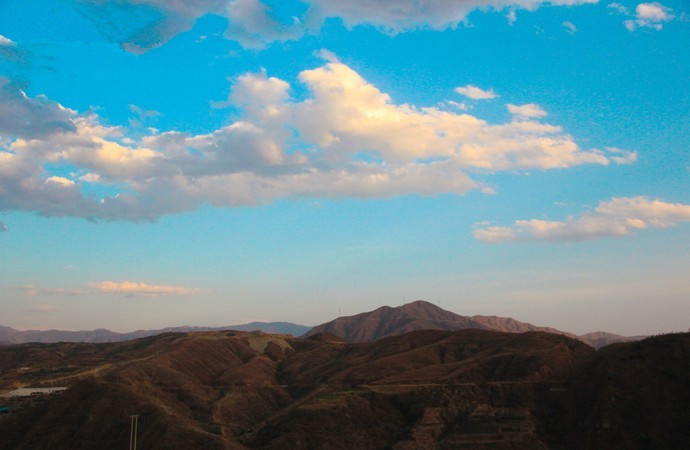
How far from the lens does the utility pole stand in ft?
225

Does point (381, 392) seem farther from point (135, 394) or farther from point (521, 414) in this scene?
point (135, 394)

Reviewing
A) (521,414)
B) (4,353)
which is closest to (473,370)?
(521,414)

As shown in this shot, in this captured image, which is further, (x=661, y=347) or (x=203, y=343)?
(x=203, y=343)

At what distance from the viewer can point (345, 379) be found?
111688mm

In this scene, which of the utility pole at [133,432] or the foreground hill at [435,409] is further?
the utility pole at [133,432]

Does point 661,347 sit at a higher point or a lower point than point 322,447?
higher

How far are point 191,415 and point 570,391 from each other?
63.6m

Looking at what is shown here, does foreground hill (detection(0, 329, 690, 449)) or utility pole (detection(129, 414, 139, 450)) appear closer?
foreground hill (detection(0, 329, 690, 449))

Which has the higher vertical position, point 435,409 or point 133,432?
point 435,409

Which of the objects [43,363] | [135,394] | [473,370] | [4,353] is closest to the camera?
[135,394]

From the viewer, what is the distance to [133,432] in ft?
234

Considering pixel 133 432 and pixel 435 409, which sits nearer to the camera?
pixel 133 432

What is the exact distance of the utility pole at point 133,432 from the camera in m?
68.7

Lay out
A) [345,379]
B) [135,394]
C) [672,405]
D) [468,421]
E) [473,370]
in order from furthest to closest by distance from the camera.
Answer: [345,379] < [473,370] < [135,394] < [468,421] < [672,405]
